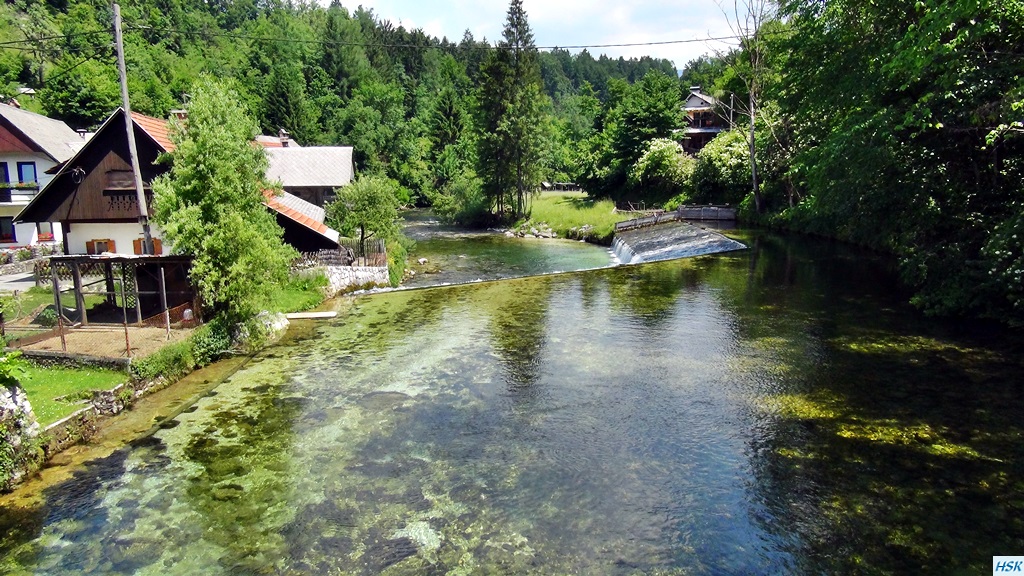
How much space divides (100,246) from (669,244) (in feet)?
103

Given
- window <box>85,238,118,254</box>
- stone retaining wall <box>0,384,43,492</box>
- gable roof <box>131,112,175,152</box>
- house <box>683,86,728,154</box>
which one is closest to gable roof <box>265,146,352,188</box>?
window <box>85,238,118,254</box>

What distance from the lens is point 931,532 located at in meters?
10.0

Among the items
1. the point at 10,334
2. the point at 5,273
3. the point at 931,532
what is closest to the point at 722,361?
the point at 931,532

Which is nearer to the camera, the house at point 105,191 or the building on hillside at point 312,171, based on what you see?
the house at point 105,191

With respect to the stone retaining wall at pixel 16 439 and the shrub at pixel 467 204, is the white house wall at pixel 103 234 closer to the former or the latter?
the stone retaining wall at pixel 16 439

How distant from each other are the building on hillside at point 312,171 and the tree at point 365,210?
12.0 meters

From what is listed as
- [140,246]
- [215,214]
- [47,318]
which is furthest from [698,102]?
[47,318]

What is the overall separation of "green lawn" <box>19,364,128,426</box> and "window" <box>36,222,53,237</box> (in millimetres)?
26154

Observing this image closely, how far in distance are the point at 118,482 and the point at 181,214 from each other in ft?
30.4

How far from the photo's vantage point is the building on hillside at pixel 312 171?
47906mm

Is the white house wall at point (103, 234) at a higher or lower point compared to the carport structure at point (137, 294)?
higher

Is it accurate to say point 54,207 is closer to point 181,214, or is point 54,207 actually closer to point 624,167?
point 181,214

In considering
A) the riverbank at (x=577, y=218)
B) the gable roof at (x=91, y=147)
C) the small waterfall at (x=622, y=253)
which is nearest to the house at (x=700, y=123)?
the riverbank at (x=577, y=218)

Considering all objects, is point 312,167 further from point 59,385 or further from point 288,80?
point 288,80
